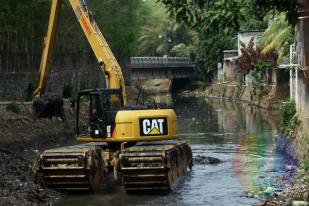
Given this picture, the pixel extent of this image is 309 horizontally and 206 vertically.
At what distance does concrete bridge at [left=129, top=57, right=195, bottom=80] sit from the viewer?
91750mm

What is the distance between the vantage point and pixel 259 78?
65.2m

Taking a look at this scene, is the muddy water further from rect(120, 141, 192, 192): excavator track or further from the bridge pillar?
the bridge pillar

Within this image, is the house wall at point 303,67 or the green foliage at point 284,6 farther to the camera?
the house wall at point 303,67

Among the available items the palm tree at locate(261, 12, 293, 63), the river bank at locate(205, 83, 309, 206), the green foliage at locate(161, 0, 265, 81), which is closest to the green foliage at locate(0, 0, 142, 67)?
the palm tree at locate(261, 12, 293, 63)

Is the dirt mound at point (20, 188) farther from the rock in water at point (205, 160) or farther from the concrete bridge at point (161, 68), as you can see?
the concrete bridge at point (161, 68)

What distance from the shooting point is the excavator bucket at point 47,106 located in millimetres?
35156

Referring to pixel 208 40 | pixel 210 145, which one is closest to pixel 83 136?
pixel 210 145

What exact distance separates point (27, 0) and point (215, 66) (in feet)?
166

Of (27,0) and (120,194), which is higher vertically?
(27,0)

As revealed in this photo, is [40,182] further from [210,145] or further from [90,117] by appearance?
[210,145]

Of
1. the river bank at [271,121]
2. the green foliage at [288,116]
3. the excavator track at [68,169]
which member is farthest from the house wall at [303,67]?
the excavator track at [68,169]

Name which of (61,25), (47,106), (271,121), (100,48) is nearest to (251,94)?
(271,121)

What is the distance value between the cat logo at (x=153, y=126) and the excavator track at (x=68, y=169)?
164 cm

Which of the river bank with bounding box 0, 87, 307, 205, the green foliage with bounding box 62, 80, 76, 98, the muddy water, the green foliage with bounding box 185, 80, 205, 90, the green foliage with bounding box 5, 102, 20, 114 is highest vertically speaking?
the green foliage with bounding box 185, 80, 205, 90
